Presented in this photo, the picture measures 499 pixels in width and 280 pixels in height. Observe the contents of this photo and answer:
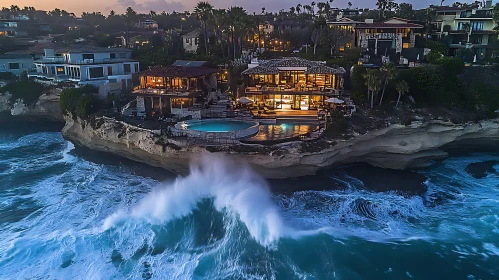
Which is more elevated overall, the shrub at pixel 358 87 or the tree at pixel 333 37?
the tree at pixel 333 37

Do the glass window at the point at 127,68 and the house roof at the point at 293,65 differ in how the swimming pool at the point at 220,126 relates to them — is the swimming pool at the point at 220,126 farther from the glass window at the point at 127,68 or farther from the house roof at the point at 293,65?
the glass window at the point at 127,68

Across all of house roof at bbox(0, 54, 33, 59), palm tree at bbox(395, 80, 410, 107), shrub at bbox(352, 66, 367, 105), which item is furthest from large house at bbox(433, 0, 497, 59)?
house roof at bbox(0, 54, 33, 59)

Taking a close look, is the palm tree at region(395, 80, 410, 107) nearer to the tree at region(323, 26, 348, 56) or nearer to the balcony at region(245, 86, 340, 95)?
the balcony at region(245, 86, 340, 95)

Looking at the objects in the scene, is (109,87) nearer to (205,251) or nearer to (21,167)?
(21,167)

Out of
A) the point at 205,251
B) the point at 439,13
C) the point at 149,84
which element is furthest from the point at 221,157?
the point at 439,13

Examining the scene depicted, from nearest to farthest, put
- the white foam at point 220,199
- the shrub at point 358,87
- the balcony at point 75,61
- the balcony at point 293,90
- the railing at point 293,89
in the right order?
the white foam at point 220,199
the shrub at point 358,87
the balcony at point 293,90
the railing at point 293,89
the balcony at point 75,61

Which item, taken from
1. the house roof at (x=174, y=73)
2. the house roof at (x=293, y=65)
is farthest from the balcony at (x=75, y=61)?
the house roof at (x=293, y=65)

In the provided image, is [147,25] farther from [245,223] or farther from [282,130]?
[245,223]
